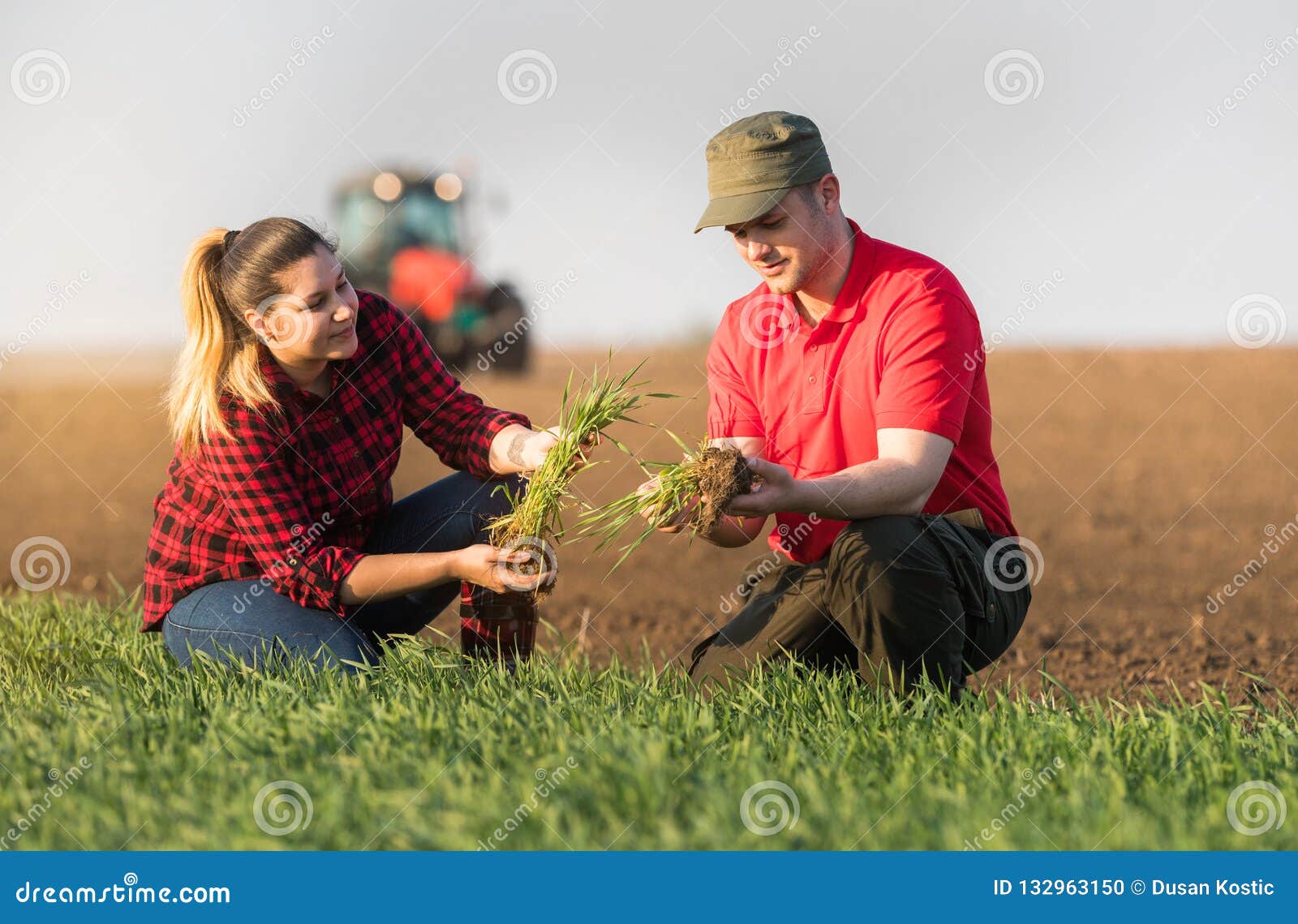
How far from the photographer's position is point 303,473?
3.40 metres

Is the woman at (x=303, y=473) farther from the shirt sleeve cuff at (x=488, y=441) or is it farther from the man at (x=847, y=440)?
the man at (x=847, y=440)

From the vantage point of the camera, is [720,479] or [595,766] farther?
[720,479]

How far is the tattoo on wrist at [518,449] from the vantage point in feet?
11.7

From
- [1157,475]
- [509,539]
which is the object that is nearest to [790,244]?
[509,539]

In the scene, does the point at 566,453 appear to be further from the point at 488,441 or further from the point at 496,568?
the point at 496,568

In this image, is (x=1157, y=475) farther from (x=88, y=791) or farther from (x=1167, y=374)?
(x=88, y=791)

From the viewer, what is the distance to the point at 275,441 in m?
3.30

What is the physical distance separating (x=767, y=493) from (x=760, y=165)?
0.87m

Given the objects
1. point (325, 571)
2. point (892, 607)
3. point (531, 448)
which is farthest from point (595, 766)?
point (531, 448)

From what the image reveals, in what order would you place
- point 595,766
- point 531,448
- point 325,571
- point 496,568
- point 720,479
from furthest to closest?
point 531,448 → point 325,571 → point 496,568 → point 720,479 → point 595,766

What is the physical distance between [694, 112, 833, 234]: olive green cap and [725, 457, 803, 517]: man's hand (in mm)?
668

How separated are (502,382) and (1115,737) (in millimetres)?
14702

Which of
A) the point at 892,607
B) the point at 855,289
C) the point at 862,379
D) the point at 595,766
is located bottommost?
Result: the point at 595,766

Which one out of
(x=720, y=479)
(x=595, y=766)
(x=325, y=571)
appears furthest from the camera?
(x=325, y=571)
